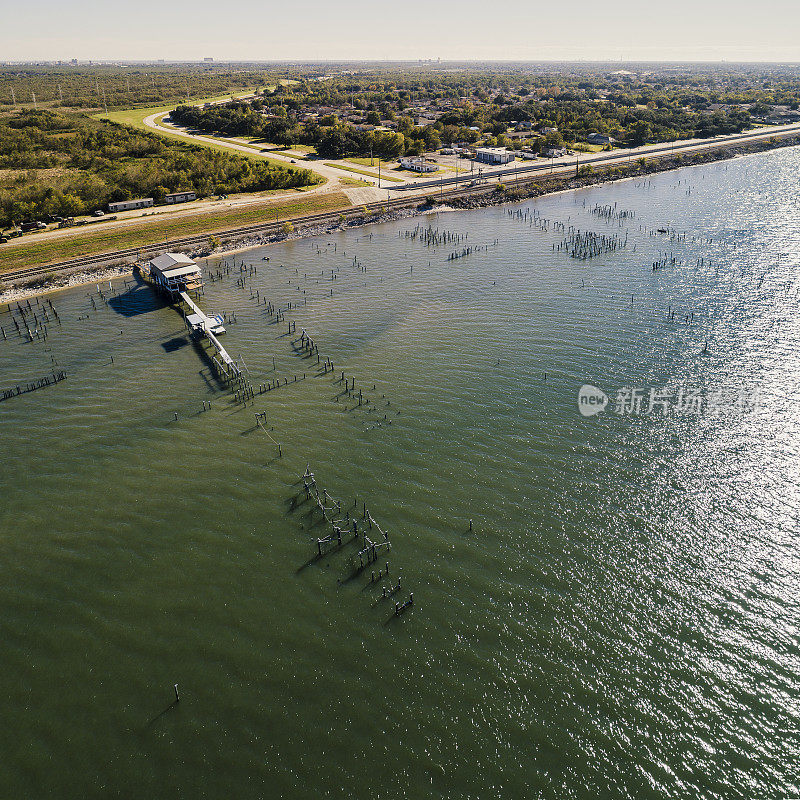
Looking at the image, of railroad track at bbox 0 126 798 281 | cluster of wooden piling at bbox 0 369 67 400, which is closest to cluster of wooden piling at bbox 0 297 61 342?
railroad track at bbox 0 126 798 281

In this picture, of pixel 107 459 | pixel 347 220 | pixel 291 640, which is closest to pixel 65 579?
pixel 107 459

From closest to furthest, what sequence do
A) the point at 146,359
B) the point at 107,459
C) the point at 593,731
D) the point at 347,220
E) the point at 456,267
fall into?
1. the point at 593,731
2. the point at 107,459
3. the point at 146,359
4. the point at 456,267
5. the point at 347,220

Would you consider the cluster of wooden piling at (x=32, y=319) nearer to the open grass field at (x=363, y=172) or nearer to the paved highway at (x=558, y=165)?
the paved highway at (x=558, y=165)

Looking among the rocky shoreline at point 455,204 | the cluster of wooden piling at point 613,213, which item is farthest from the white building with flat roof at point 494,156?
the cluster of wooden piling at point 613,213

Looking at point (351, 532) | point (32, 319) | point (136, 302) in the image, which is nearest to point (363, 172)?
point (136, 302)

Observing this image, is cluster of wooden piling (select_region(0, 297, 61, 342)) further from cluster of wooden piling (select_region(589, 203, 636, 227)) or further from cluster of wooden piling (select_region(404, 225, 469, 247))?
cluster of wooden piling (select_region(589, 203, 636, 227))

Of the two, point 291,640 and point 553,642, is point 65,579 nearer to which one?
point 291,640

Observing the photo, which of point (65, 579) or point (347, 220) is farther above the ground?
point (347, 220)
